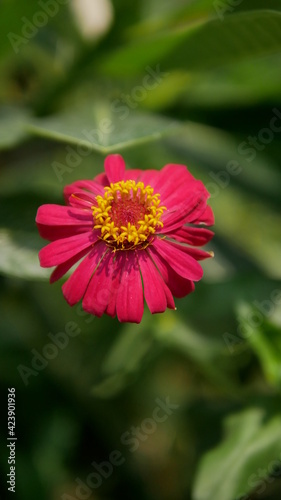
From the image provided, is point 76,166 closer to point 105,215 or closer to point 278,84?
point 278,84

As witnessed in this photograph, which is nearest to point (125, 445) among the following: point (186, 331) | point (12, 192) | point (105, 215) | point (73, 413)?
point (73, 413)

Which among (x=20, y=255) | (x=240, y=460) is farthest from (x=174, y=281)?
(x=240, y=460)

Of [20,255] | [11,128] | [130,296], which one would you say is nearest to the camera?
[130,296]

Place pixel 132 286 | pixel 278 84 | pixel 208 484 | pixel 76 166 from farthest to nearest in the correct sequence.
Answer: pixel 76 166, pixel 278 84, pixel 208 484, pixel 132 286

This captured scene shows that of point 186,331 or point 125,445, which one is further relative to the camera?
point 125,445

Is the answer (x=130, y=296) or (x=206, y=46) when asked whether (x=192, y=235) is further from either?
(x=206, y=46)

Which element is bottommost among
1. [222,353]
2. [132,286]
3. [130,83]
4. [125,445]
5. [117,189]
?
[125,445]

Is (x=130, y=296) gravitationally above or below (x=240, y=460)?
above
